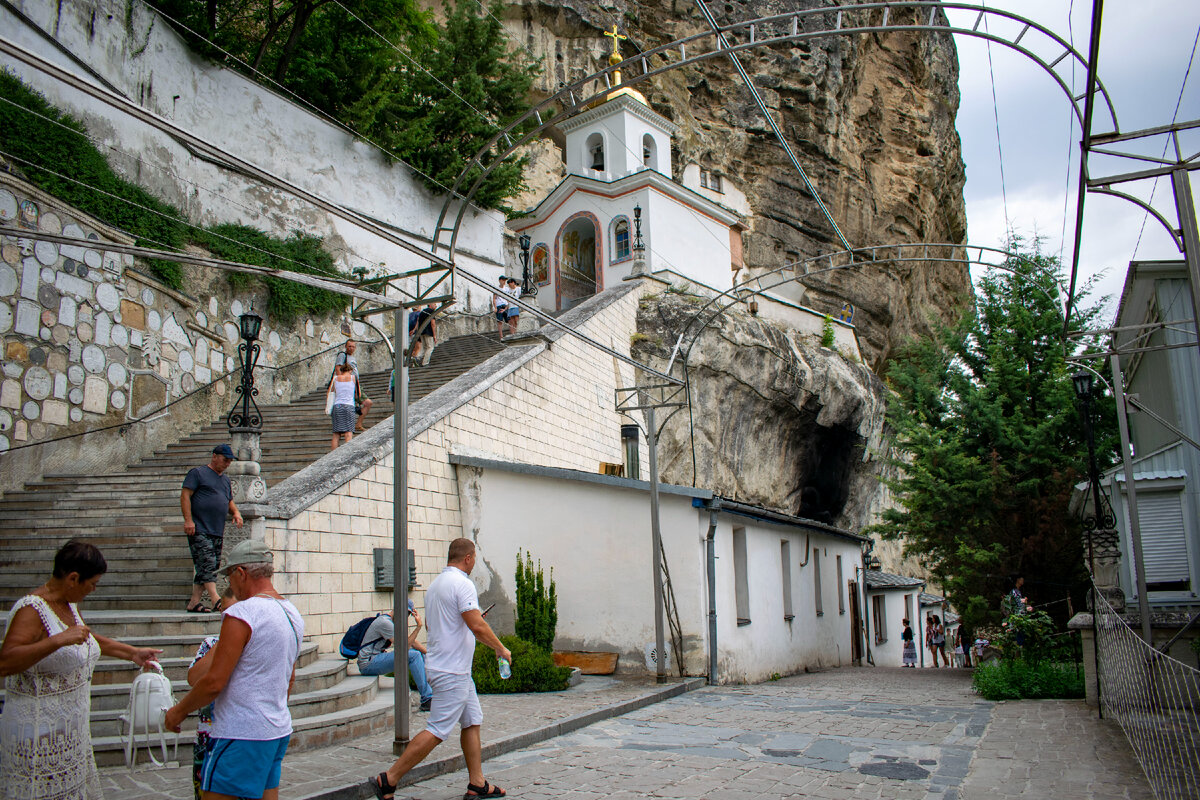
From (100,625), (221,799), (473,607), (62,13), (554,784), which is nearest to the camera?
(221,799)

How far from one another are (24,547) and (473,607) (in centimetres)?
637

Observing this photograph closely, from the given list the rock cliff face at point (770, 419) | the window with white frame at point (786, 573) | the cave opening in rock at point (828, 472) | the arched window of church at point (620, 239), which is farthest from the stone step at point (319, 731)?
the cave opening in rock at point (828, 472)

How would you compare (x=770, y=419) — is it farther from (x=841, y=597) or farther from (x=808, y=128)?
(x=808, y=128)

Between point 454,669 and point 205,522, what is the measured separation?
11.4ft

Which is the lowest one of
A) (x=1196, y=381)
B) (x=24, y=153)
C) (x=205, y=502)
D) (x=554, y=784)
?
(x=554, y=784)

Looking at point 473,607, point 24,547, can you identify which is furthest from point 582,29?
point 473,607

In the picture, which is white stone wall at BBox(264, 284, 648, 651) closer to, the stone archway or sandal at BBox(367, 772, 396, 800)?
sandal at BBox(367, 772, 396, 800)

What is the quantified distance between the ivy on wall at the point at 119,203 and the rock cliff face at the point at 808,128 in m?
16.8

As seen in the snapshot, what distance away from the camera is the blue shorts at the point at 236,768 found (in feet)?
11.1

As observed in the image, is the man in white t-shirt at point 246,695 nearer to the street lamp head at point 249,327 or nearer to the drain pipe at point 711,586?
the street lamp head at point 249,327

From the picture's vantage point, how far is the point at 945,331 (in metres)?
17.9

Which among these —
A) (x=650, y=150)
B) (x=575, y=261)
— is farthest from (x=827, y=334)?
(x=575, y=261)

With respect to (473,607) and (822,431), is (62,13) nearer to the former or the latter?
(473,607)

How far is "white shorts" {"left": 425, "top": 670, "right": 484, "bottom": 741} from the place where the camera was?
4973 mm
